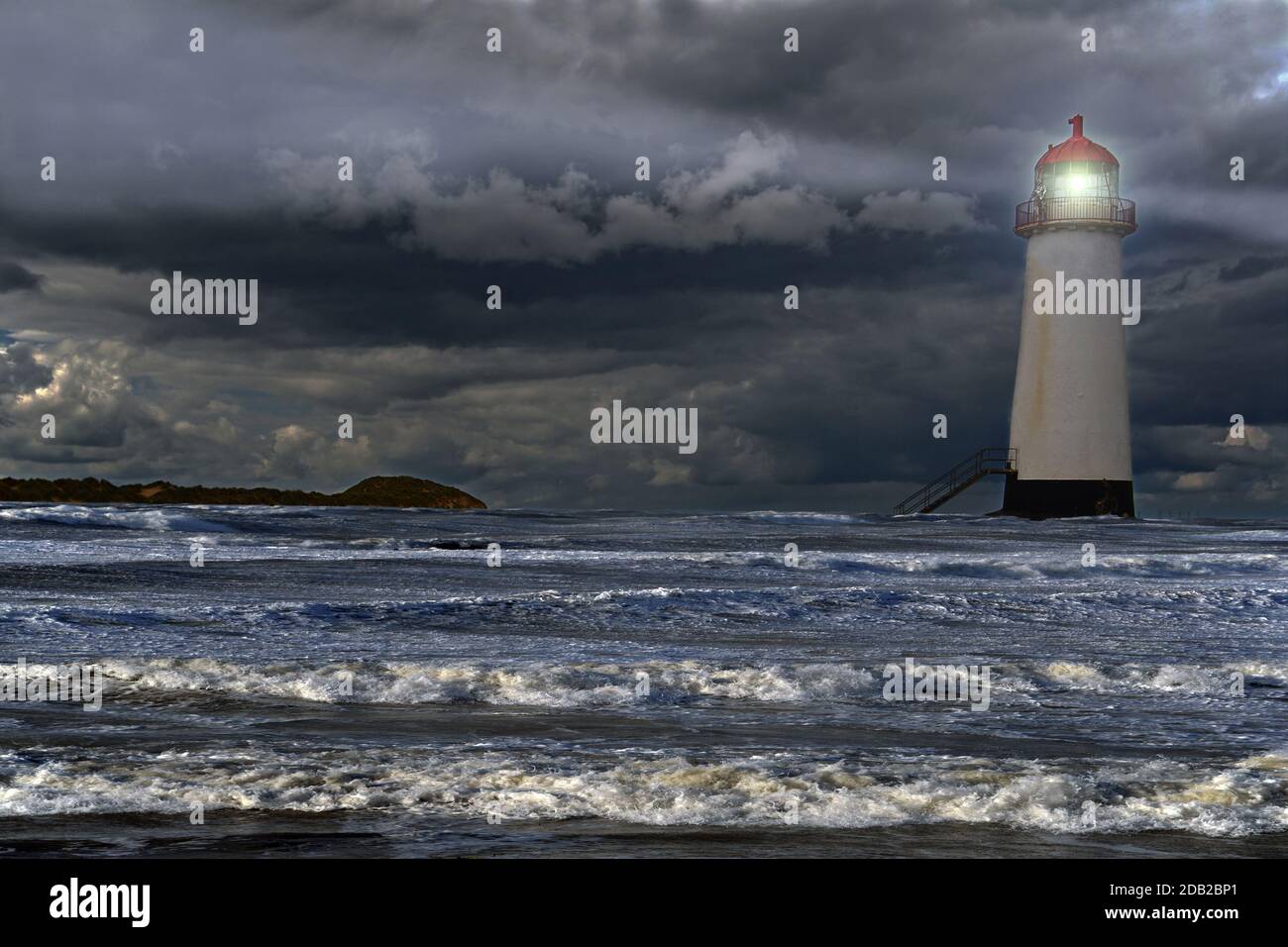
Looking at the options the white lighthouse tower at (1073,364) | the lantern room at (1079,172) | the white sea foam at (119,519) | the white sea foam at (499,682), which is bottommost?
the white sea foam at (499,682)

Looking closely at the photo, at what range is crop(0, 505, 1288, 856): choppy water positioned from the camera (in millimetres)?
5574

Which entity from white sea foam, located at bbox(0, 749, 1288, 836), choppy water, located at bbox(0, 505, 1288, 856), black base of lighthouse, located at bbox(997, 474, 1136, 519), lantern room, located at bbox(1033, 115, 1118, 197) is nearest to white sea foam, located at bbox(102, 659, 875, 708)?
choppy water, located at bbox(0, 505, 1288, 856)

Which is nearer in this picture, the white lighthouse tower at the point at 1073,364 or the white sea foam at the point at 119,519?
the white sea foam at the point at 119,519

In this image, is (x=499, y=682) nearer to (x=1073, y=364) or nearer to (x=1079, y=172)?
(x=1073, y=364)

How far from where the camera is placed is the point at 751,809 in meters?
5.88

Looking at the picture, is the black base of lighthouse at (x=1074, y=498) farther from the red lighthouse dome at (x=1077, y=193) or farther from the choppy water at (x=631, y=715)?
the choppy water at (x=631, y=715)

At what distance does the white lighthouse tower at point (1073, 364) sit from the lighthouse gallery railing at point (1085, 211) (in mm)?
31

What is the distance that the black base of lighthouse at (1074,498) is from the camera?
3831 cm

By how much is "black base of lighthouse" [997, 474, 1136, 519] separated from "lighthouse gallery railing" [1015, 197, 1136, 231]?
8225 millimetres

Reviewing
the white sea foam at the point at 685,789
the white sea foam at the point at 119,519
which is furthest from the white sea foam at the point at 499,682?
the white sea foam at the point at 119,519

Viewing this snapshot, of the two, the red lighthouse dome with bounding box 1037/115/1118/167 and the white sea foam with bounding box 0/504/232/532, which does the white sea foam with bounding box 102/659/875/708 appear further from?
the red lighthouse dome with bounding box 1037/115/1118/167

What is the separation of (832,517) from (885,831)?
4375 cm

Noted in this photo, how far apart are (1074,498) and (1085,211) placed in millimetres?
9046
